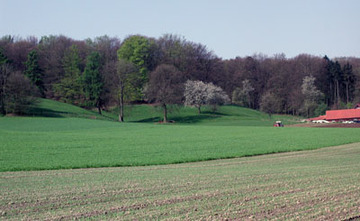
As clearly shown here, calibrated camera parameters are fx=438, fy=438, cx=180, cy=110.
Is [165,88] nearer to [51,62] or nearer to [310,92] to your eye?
[51,62]

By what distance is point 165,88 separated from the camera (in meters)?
88.0

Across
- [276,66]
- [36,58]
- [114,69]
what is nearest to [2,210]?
[114,69]

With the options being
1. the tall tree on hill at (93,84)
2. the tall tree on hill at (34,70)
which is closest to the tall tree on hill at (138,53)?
the tall tree on hill at (93,84)

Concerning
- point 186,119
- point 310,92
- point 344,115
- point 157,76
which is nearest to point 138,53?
point 157,76

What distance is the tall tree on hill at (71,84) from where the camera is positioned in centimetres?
10475

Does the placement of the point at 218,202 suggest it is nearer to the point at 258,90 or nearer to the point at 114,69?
the point at 114,69

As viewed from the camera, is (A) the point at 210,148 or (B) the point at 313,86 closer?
(A) the point at 210,148

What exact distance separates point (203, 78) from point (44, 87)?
41.7m

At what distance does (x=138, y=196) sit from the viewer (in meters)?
12.3

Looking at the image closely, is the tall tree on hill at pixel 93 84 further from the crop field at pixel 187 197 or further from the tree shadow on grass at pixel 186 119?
the crop field at pixel 187 197

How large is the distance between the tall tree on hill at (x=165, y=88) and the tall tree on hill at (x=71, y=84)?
22059mm

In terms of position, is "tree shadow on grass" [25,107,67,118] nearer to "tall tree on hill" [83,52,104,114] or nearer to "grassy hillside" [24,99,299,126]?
"grassy hillside" [24,99,299,126]

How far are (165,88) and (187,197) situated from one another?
76.3m

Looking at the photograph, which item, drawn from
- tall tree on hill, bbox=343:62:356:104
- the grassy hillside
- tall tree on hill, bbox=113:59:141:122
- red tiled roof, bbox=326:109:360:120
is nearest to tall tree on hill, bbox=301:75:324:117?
tall tree on hill, bbox=343:62:356:104
